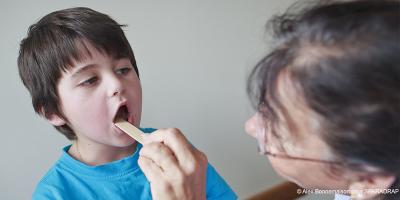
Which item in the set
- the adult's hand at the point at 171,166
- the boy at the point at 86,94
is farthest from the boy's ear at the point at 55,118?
the adult's hand at the point at 171,166

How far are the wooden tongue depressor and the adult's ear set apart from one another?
338 mm

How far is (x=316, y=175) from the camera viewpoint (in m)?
0.44

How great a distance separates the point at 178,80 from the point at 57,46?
0.39 metres

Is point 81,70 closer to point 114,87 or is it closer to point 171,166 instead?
point 114,87

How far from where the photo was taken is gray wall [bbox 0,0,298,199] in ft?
2.50

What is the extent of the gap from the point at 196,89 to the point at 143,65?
181 mm

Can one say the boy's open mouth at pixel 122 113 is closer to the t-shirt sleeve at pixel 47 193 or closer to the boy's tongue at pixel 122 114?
the boy's tongue at pixel 122 114

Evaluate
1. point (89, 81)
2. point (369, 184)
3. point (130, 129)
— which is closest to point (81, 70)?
point (89, 81)

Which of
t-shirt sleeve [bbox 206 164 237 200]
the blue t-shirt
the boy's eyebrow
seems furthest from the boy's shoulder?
t-shirt sleeve [bbox 206 164 237 200]

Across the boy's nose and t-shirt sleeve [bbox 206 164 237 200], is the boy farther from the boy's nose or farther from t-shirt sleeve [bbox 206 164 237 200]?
t-shirt sleeve [bbox 206 164 237 200]

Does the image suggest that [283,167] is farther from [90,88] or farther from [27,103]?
[27,103]

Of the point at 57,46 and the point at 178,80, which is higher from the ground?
the point at 57,46

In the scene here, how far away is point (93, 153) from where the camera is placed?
698mm

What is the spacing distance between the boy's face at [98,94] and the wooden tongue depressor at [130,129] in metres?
0.02
